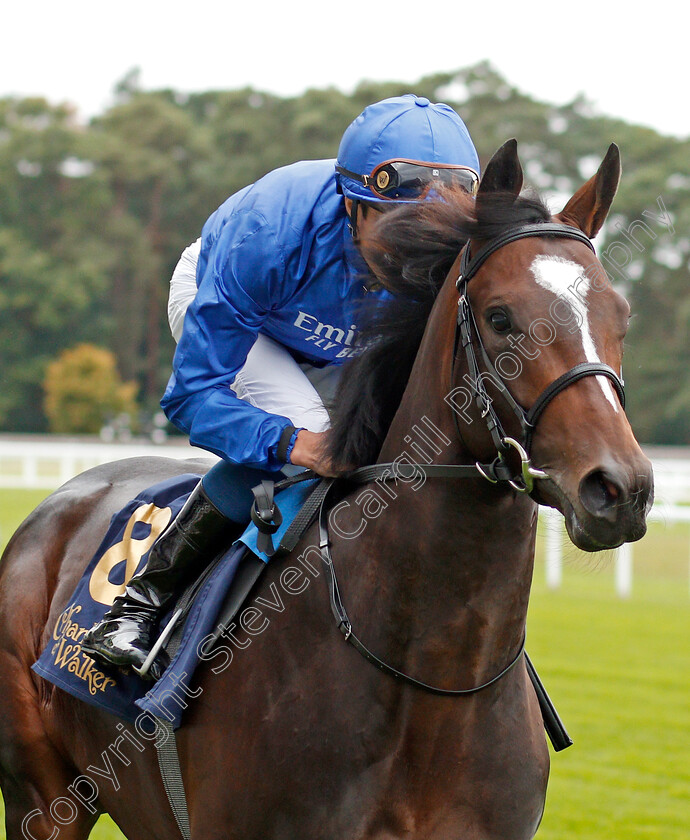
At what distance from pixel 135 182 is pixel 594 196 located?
42793mm

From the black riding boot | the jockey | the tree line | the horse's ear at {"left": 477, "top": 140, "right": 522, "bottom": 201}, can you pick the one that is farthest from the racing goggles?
the tree line

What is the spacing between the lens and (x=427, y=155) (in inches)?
105

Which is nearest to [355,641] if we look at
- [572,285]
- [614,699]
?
[572,285]

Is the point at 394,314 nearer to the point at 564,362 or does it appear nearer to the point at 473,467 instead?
the point at 473,467

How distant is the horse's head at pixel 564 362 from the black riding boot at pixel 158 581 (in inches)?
39.1

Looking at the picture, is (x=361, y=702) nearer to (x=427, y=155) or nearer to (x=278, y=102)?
→ (x=427, y=155)

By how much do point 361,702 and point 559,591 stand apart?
972 cm

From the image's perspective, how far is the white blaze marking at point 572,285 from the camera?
1976mm

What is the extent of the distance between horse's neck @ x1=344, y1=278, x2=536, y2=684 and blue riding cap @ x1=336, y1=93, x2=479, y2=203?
0.50 meters

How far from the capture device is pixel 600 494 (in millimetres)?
1863

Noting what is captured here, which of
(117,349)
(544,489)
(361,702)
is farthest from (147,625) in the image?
(117,349)

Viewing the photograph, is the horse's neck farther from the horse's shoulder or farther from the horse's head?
the horse's shoulder

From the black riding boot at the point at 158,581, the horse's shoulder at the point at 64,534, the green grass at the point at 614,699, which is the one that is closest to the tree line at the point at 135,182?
the green grass at the point at 614,699

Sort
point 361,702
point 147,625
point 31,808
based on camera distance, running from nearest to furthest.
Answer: point 361,702 → point 147,625 → point 31,808
